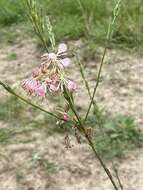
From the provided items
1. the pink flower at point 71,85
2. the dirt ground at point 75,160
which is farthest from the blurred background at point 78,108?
the pink flower at point 71,85

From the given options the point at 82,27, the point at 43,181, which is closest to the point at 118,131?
the point at 43,181

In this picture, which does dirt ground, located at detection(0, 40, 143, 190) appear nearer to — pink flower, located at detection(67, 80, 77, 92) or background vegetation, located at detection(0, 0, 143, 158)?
background vegetation, located at detection(0, 0, 143, 158)

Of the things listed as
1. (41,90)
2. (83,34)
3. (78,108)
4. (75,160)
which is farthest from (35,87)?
(83,34)

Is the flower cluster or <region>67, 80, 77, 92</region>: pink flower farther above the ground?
the flower cluster

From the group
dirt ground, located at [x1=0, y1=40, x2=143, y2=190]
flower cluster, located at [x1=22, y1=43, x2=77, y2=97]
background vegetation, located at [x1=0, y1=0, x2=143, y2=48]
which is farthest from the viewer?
background vegetation, located at [x1=0, y1=0, x2=143, y2=48]

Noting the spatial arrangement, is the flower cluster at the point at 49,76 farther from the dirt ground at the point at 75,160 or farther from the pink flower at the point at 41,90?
the dirt ground at the point at 75,160

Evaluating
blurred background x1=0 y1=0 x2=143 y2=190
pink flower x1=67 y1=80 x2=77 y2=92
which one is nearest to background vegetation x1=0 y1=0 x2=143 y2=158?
blurred background x1=0 y1=0 x2=143 y2=190

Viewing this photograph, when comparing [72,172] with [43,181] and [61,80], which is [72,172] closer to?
[43,181]
